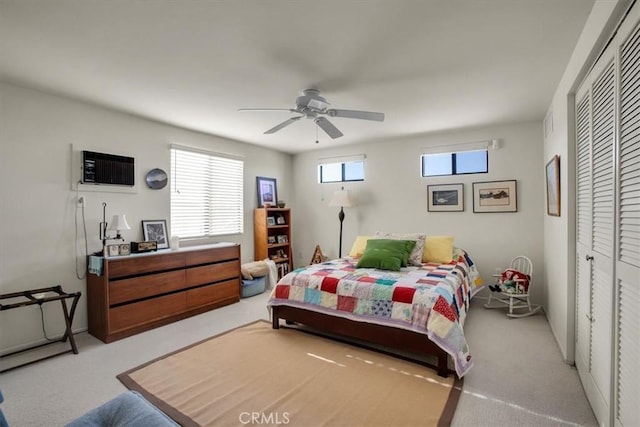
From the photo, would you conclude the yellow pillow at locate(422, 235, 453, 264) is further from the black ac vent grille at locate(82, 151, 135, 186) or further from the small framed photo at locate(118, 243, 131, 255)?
the black ac vent grille at locate(82, 151, 135, 186)

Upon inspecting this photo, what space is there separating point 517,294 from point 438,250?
3.28 ft

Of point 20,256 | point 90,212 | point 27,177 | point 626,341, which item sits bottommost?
point 626,341

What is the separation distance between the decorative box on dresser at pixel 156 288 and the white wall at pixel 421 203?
79.7 inches

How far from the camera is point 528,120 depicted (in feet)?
13.2

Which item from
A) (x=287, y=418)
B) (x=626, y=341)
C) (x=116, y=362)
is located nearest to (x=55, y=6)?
(x=116, y=362)

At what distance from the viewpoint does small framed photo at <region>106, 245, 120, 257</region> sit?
3.21 meters

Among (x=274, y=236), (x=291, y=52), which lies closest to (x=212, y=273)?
(x=274, y=236)

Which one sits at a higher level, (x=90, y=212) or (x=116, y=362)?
(x=90, y=212)

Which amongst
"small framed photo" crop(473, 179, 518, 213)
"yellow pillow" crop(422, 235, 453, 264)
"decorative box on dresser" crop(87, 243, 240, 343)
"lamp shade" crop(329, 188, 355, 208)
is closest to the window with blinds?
"decorative box on dresser" crop(87, 243, 240, 343)

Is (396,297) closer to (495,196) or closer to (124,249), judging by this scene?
(495,196)

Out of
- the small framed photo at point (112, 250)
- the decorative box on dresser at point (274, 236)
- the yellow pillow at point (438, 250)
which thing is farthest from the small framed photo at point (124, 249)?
the yellow pillow at point (438, 250)

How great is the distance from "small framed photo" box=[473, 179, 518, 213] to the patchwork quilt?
1.20 m

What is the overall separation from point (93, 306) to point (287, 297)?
6.69ft

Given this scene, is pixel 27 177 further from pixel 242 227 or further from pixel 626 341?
pixel 626 341
